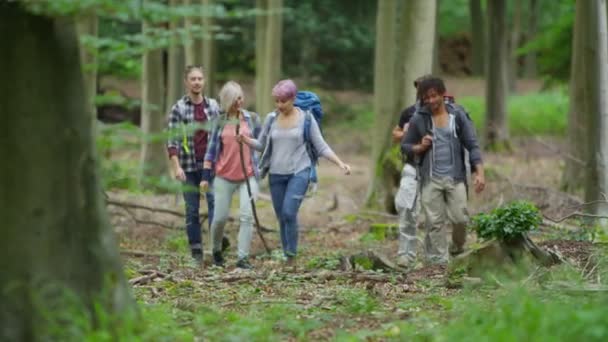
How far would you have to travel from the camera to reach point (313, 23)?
44.4 meters

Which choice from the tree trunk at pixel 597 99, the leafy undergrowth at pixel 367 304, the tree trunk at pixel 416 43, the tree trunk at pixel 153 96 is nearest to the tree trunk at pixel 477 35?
the tree trunk at pixel 153 96

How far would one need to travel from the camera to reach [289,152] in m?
12.5

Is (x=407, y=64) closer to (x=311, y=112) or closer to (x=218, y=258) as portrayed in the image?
(x=311, y=112)

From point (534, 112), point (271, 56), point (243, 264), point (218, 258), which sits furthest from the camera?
point (534, 112)

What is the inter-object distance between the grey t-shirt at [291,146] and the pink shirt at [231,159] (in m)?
0.21

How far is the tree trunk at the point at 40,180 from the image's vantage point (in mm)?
6766

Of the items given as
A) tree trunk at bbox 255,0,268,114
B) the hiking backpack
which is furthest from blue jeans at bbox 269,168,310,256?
tree trunk at bbox 255,0,268,114

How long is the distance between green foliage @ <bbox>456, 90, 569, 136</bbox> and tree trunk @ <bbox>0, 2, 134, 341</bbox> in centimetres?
3147

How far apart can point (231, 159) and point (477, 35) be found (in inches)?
1532

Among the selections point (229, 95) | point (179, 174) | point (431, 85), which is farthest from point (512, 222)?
point (179, 174)

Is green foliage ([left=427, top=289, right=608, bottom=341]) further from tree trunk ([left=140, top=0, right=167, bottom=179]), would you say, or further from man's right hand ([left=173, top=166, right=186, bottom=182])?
tree trunk ([left=140, top=0, right=167, bottom=179])

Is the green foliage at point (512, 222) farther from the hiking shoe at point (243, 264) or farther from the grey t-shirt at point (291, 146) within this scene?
the hiking shoe at point (243, 264)

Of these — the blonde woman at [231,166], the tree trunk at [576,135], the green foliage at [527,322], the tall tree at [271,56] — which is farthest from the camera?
the tall tree at [271,56]

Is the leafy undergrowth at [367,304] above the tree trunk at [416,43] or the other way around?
the other way around
